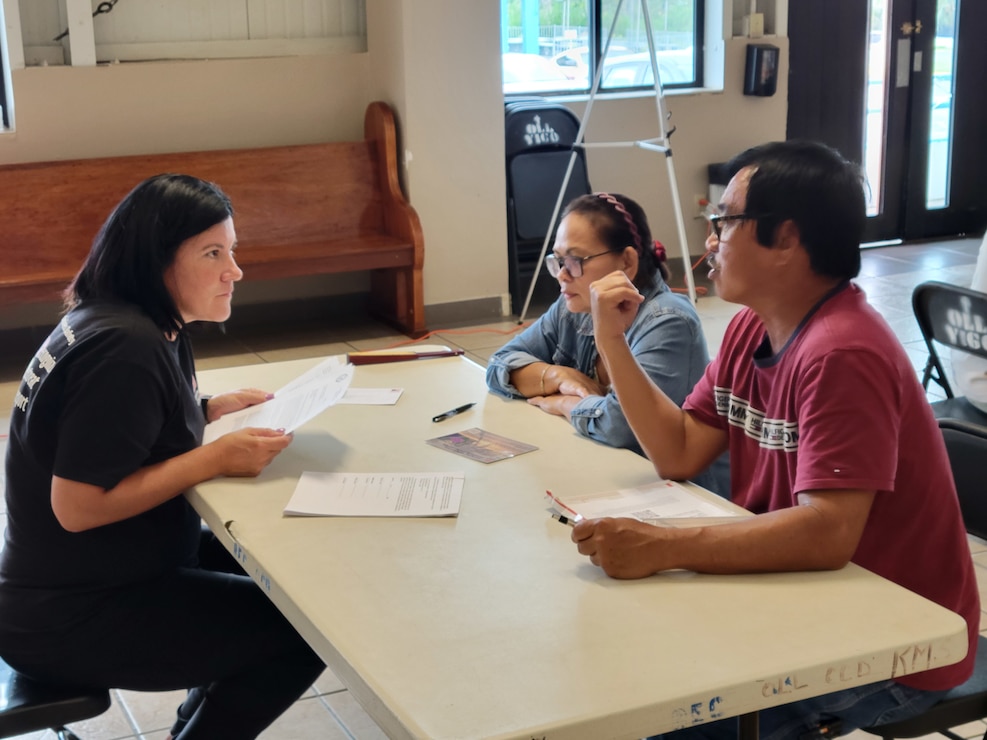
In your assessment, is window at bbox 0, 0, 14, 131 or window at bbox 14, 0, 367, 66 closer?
window at bbox 0, 0, 14, 131

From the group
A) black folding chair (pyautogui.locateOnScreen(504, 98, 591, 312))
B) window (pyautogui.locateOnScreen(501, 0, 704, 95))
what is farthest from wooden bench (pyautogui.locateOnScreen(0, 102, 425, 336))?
window (pyautogui.locateOnScreen(501, 0, 704, 95))

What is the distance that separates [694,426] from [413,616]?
0.70m

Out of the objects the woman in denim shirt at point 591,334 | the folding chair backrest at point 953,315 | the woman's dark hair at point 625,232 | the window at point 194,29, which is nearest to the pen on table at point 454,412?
the woman in denim shirt at point 591,334

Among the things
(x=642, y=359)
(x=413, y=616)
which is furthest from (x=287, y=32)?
(x=413, y=616)

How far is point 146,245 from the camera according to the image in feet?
6.33

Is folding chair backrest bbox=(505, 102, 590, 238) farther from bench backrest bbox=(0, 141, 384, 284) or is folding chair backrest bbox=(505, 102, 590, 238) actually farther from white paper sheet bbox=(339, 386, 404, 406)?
white paper sheet bbox=(339, 386, 404, 406)

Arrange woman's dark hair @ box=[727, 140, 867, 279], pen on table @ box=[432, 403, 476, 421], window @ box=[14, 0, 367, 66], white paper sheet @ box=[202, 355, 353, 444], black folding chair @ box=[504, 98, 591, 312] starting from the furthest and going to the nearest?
black folding chair @ box=[504, 98, 591, 312]
window @ box=[14, 0, 367, 66]
pen on table @ box=[432, 403, 476, 421]
white paper sheet @ box=[202, 355, 353, 444]
woman's dark hair @ box=[727, 140, 867, 279]

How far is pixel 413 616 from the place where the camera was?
1438 millimetres

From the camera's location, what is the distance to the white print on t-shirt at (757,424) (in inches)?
66.8

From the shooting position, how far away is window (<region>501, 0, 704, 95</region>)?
6.54 m

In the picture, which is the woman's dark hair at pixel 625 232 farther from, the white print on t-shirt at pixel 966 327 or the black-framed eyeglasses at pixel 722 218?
the white print on t-shirt at pixel 966 327

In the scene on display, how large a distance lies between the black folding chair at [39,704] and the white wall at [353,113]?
12.8 ft

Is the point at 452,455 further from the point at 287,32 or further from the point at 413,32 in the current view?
the point at 287,32

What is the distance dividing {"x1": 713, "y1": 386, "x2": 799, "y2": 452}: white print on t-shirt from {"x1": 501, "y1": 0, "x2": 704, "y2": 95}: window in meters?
4.86
